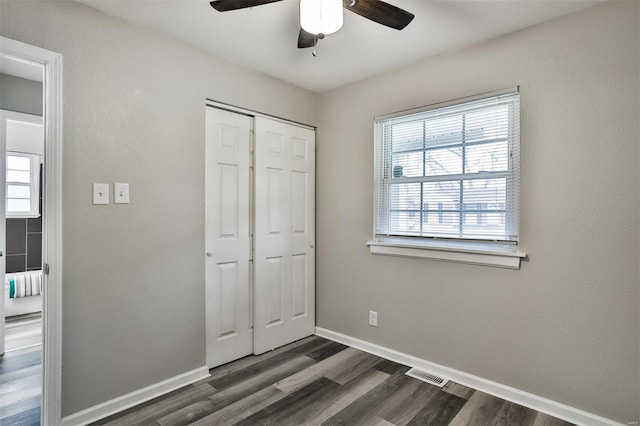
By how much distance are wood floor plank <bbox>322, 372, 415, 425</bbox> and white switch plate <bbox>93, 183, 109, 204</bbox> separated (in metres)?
1.84

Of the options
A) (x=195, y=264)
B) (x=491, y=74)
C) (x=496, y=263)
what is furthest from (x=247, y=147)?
(x=496, y=263)

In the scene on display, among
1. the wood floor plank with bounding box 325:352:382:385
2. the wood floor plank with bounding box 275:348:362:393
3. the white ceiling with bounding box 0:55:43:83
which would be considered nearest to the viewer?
the wood floor plank with bounding box 275:348:362:393

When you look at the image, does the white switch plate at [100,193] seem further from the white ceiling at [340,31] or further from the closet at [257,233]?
the white ceiling at [340,31]

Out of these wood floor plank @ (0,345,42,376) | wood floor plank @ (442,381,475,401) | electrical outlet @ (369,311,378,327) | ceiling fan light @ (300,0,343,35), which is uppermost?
ceiling fan light @ (300,0,343,35)

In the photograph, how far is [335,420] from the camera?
2.00m

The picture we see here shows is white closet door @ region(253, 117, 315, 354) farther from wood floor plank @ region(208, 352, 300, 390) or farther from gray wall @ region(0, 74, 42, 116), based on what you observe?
gray wall @ region(0, 74, 42, 116)

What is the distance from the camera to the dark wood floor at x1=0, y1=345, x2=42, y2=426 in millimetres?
1979

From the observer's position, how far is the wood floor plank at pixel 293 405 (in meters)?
1.97

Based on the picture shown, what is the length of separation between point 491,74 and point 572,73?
458 millimetres

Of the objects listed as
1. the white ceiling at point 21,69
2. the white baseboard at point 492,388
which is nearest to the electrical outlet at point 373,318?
the white baseboard at point 492,388

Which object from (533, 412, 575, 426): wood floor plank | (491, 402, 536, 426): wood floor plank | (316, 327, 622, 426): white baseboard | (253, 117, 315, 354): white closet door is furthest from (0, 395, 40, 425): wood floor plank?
(533, 412, 575, 426): wood floor plank

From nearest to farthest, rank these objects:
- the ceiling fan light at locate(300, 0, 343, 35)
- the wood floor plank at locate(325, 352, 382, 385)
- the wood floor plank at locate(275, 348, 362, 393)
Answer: the ceiling fan light at locate(300, 0, 343, 35) → the wood floor plank at locate(275, 348, 362, 393) → the wood floor plank at locate(325, 352, 382, 385)

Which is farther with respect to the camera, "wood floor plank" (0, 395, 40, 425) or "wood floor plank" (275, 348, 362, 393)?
"wood floor plank" (275, 348, 362, 393)

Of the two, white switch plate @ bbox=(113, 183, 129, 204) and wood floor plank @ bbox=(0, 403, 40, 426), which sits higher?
white switch plate @ bbox=(113, 183, 129, 204)
